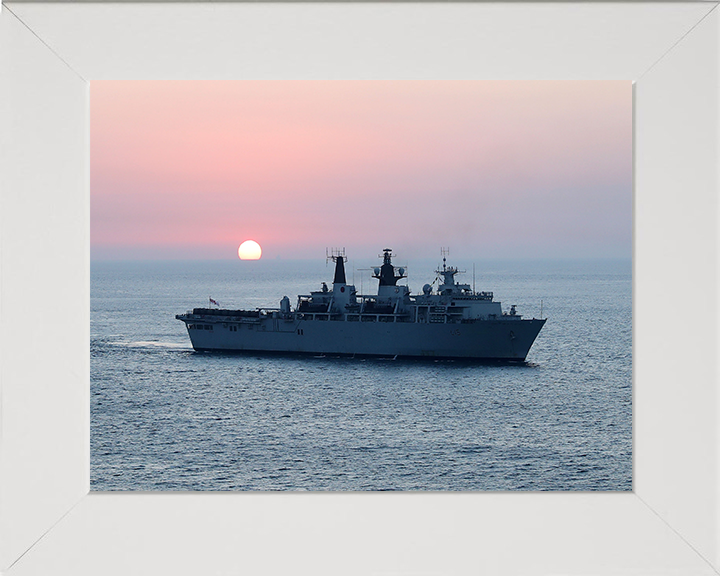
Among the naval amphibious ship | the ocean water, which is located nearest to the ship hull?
the naval amphibious ship

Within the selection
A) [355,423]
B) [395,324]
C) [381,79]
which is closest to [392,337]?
[395,324]

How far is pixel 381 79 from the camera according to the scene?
2076 mm

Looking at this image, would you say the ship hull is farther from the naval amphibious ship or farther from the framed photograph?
the framed photograph

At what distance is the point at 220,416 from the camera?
18391 mm

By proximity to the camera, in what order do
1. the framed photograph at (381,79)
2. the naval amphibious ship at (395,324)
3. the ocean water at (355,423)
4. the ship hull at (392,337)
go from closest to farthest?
the framed photograph at (381,79), the ocean water at (355,423), the naval amphibious ship at (395,324), the ship hull at (392,337)

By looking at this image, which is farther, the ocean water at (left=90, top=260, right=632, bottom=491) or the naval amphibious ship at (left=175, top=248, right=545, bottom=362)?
the naval amphibious ship at (left=175, top=248, right=545, bottom=362)

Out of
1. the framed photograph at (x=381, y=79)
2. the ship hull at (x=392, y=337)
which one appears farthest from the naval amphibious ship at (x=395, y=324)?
the framed photograph at (x=381, y=79)

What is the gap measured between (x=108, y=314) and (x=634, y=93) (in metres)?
31.5

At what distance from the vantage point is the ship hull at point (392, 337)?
15781mm

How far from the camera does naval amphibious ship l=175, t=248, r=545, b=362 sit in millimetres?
15594

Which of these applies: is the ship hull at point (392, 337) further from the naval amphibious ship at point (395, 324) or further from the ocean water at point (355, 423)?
the ocean water at point (355, 423)

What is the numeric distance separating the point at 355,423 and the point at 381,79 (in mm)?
15957

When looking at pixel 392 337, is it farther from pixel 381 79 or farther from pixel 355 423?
pixel 381 79

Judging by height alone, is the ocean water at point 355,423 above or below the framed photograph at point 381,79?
below
